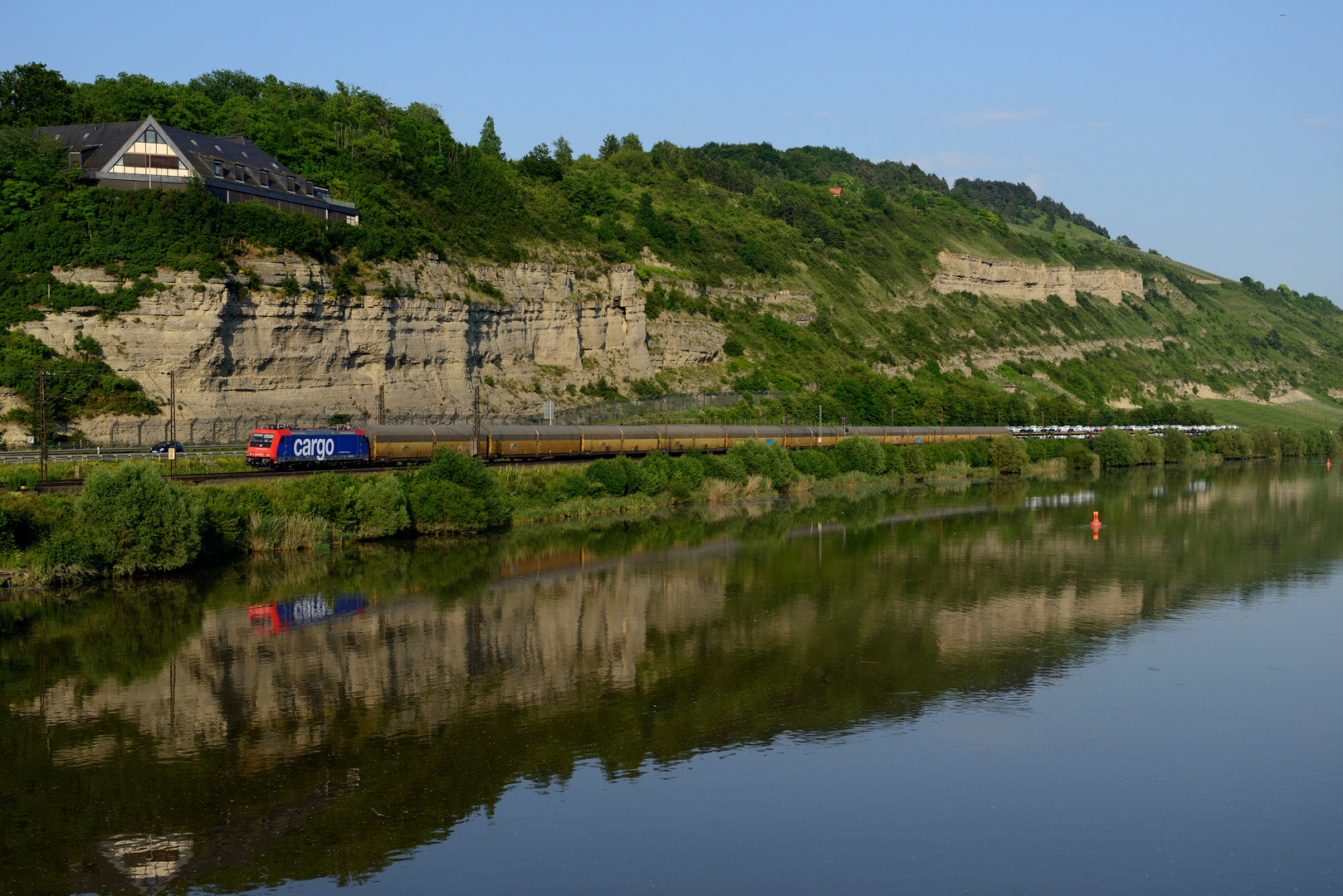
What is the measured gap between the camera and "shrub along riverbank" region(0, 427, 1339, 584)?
118ft

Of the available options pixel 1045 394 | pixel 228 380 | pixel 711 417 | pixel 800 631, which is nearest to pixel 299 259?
pixel 228 380

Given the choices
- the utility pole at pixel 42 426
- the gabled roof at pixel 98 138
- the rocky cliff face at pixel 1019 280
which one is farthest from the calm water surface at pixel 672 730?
the rocky cliff face at pixel 1019 280

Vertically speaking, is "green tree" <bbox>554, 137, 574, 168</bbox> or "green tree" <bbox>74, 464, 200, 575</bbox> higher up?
"green tree" <bbox>554, 137, 574, 168</bbox>

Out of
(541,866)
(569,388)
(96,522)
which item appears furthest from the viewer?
(569,388)

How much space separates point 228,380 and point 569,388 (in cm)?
2993

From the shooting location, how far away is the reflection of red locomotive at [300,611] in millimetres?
31391

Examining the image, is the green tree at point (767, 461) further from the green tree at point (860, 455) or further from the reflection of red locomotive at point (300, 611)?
the reflection of red locomotive at point (300, 611)

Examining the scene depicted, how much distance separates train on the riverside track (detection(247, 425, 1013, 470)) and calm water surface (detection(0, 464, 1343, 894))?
10420 mm

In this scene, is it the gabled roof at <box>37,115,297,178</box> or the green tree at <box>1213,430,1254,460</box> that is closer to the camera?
→ the gabled roof at <box>37,115,297,178</box>

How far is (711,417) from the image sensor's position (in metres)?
87.9

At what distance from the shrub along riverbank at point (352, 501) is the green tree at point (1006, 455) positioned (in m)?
14.7

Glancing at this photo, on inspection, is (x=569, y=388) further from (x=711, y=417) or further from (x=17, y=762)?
(x=17, y=762)

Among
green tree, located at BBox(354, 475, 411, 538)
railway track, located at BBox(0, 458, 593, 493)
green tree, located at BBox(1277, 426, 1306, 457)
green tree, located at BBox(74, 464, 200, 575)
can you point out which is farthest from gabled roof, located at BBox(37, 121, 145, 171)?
green tree, located at BBox(1277, 426, 1306, 457)

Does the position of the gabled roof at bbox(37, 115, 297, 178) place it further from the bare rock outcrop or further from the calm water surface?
the calm water surface
